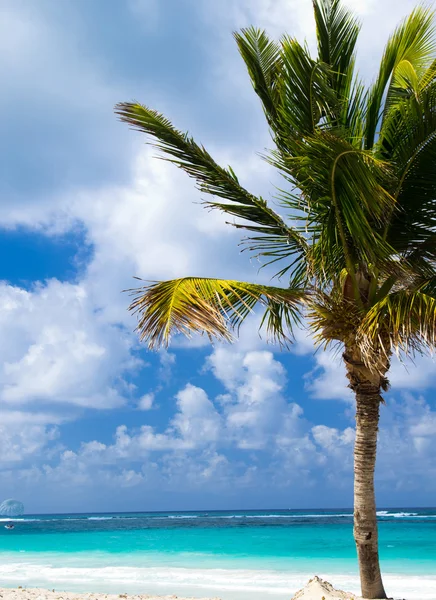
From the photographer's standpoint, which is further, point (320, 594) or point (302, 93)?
point (320, 594)

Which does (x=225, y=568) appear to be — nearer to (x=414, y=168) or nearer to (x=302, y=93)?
(x=414, y=168)

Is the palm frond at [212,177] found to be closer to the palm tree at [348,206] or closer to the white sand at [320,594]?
the palm tree at [348,206]

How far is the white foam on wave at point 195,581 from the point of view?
12.5 m

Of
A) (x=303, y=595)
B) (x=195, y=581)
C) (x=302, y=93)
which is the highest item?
(x=302, y=93)

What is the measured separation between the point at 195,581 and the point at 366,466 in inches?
345

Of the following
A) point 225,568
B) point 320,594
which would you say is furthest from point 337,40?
point 225,568

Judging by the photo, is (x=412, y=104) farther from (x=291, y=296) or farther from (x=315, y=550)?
(x=315, y=550)

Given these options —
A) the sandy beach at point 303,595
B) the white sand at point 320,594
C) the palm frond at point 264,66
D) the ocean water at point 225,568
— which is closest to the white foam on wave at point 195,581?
the ocean water at point 225,568

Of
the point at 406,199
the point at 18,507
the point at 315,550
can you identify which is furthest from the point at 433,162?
the point at 18,507

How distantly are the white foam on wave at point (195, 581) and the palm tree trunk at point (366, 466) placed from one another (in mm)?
5175

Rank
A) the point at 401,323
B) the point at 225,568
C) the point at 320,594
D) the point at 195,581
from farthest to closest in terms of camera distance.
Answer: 1. the point at 225,568
2. the point at 195,581
3. the point at 320,594
4. the point at 401,323

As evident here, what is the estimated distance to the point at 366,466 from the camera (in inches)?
274

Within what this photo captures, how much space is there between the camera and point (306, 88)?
21.0 feet

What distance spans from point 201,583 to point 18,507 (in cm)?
5177
